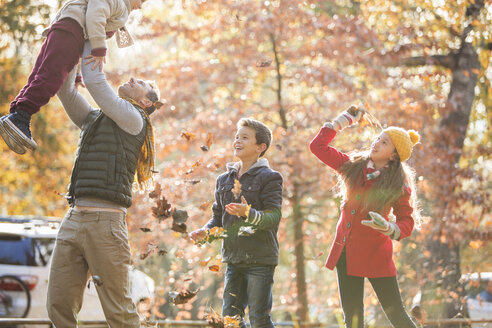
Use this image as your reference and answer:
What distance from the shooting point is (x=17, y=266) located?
7770 millimetres

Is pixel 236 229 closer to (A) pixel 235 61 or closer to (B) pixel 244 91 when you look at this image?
(A) pixel 235 61

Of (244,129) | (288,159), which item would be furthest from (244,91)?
(244,129)

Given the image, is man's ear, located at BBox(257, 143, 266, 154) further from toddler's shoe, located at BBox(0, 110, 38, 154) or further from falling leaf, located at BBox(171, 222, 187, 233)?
toddler's shoe, located at BBox(0, 110, 38, 154)

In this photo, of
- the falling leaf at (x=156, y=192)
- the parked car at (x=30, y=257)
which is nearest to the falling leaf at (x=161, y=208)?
the falling leaf at (x=156, y=192)

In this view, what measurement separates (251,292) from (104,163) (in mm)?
1263

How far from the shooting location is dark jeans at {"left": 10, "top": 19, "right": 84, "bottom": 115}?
2.63 m

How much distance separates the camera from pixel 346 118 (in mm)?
3867

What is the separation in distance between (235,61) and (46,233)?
3.66m

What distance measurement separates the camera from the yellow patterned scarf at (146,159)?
3.10m

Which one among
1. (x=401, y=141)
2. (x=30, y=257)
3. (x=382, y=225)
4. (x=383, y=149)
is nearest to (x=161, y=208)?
(x=382, y=225)

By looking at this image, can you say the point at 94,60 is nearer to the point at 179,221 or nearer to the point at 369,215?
the point at 179,221

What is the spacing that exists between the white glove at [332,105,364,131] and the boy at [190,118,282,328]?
444 mm

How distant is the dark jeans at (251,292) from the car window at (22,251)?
495 cm

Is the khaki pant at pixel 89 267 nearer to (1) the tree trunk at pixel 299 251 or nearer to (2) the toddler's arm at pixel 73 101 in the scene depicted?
(2) the toddler's arm at pixel 73 101
